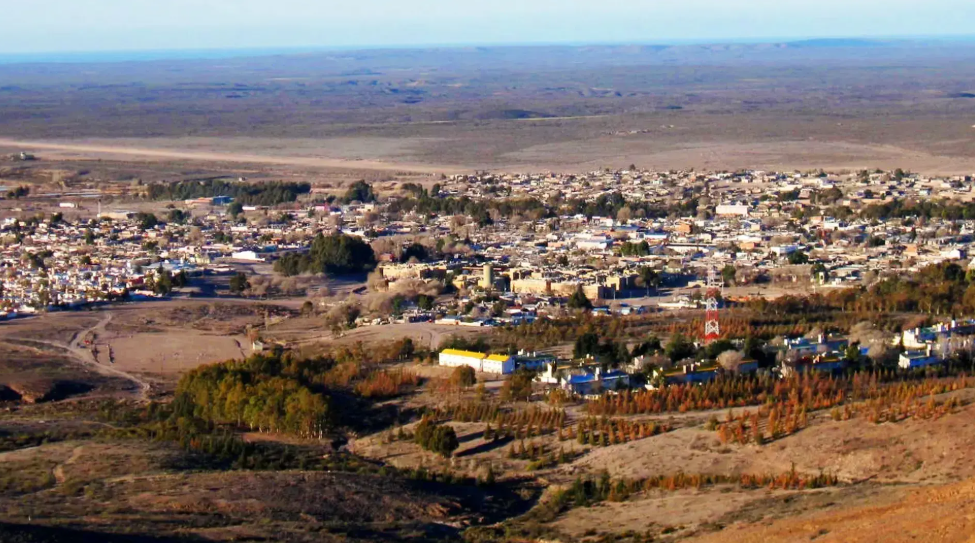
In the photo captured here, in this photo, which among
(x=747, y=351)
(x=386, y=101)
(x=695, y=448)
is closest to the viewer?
(x=695, y=448)

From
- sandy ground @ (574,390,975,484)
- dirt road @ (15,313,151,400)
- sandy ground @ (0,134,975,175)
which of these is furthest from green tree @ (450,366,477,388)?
sandy ground @ (0,134,975,175)

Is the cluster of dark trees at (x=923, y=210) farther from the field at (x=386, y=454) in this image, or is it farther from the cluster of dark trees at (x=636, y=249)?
the field at (x=386, y=454)

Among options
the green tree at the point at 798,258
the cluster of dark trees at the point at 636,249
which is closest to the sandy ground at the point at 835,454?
the green tree at the point at 798,258

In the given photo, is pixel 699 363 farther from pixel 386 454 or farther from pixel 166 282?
pixel 166 282

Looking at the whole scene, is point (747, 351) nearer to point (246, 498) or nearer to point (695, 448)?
point (695, 448)

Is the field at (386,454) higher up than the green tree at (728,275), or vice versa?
the field at (386,454)

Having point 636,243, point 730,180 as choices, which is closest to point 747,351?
point 636,243
